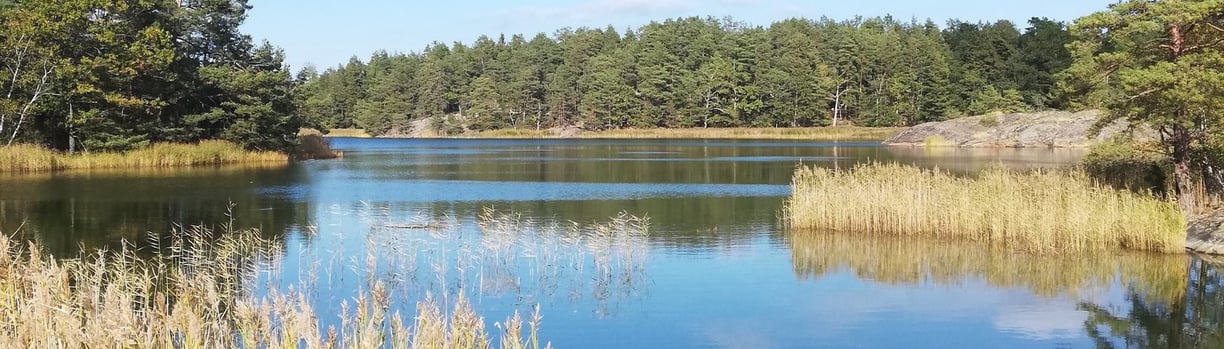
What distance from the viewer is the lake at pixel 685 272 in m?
10.9

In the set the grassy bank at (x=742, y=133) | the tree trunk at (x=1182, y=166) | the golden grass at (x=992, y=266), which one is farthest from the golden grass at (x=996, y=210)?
the grassy bank at (x=742, y=133)

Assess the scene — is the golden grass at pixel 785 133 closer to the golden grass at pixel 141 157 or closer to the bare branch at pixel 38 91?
the golden grass at pixel 141 157

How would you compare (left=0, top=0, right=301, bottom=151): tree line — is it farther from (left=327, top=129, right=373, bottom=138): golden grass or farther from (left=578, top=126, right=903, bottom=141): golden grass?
(left=327, top=129, right=373, bottom=138): golden grass

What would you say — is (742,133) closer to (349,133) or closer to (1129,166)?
(349,133)

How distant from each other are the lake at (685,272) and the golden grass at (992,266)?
42mm

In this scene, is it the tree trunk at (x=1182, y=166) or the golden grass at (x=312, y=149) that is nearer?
the tree trunk at (x=1182, y=166)

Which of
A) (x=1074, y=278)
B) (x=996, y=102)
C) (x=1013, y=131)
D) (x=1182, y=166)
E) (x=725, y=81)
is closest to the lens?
(x=1074, y=278)

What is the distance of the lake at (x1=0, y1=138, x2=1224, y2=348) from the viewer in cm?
1086

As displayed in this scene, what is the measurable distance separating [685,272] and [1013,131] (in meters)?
52.3

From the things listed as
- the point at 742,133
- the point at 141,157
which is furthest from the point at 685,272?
the point at 742,133

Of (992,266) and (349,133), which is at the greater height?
(349,133)

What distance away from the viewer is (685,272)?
14312 millimetres

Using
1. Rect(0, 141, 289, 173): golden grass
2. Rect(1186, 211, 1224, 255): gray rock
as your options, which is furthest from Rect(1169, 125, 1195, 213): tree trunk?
Rect(0, 141, 289, 173): golden grass

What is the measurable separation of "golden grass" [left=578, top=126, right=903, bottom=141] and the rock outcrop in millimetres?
13366
